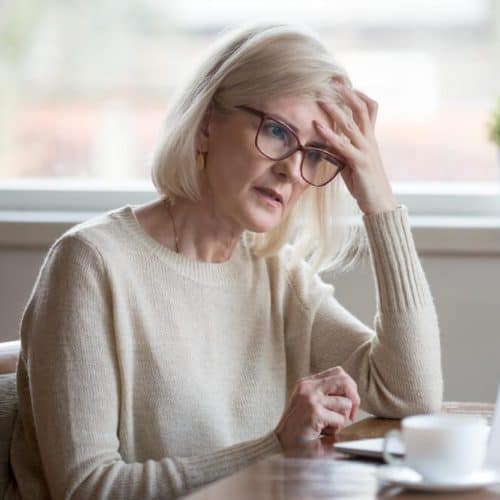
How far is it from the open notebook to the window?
163 centimetres

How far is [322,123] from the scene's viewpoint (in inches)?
71.4

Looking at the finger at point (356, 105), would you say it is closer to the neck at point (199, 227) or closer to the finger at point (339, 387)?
the neck at point (199, 227)

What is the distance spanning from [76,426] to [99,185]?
62.0 inches

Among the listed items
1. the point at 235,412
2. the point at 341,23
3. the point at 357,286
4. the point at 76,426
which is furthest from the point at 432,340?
the point at 341,23

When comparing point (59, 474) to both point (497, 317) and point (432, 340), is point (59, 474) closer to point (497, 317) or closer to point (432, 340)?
point (432, 340)

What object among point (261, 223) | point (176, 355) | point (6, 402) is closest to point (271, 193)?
point (261, 223)

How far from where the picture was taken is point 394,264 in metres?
1.87

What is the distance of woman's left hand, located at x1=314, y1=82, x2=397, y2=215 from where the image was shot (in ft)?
6.05

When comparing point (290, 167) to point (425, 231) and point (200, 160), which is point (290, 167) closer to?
point (200, 160)

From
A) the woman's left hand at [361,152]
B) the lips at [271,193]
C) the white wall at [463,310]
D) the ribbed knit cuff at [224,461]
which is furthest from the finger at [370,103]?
the white wall at [463,310]

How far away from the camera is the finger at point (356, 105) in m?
1.86

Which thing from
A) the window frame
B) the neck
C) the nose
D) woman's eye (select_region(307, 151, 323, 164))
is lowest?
the window frame

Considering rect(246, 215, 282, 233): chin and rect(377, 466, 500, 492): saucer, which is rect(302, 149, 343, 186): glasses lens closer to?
rect(246, 215, 282, 233): chin

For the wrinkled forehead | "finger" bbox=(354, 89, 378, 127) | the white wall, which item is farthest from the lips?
the white wall
